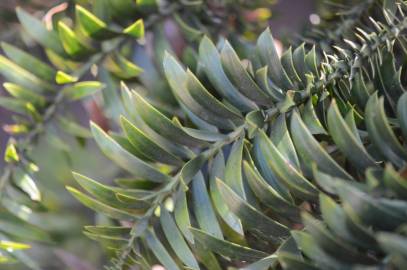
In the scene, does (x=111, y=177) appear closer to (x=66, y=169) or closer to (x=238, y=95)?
(x=66, y=169)

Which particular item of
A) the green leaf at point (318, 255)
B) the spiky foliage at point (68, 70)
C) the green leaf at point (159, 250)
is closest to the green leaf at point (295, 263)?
the green leaf at point (318, 255)

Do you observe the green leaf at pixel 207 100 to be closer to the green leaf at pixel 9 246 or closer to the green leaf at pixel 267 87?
the green leaf at pixel 267 87

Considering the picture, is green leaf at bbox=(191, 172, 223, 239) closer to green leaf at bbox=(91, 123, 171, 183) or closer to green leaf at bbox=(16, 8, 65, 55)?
green leaf at bbox=(91, 123, 171, 183)

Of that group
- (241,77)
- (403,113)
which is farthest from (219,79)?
(403,113)

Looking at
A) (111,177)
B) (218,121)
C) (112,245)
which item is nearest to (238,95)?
(218,121)

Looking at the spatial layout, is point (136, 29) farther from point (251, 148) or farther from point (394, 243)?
point (394, 243)
